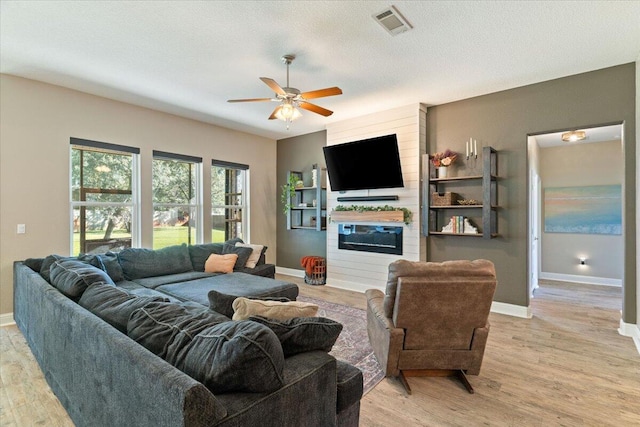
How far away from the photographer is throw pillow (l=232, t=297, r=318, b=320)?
5.17ft

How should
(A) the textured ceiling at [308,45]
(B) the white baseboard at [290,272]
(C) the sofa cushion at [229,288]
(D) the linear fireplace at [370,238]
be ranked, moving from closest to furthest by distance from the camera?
1. (A) the textured ceiling at [308,45]
2. (C) the sofa cushion at [229,288]
3. (D) the linear fireplace at [370,238]
4. (B) the white baseboard at [290,272]

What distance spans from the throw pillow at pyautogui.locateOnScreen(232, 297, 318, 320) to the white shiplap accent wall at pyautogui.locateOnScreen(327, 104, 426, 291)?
11.4 ft

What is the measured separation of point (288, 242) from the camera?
687cm

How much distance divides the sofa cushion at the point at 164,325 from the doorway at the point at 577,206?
5936 mm

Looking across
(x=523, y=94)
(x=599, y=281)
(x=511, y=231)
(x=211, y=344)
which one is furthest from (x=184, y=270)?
(x=599, y=281)

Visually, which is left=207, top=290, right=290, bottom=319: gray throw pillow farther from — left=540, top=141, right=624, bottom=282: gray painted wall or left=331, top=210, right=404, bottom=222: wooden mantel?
left=540, top=141, right=624, bottom=282: gray painted wall

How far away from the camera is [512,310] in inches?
165

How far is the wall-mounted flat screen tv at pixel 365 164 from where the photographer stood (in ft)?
15.9

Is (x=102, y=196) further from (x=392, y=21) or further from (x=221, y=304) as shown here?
(x=392, y=21)

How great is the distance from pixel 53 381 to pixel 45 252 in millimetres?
2501

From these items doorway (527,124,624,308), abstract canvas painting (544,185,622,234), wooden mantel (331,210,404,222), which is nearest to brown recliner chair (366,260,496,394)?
wooden mantel (331,210,404,222)

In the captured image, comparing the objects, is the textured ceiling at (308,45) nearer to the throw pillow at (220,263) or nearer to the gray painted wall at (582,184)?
the throw pillow at (220,263)

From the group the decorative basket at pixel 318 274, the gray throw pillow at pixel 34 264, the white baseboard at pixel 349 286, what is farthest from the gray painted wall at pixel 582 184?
the gray throw pillow at pixel 34 264

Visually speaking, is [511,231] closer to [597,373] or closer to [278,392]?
[597,373]
